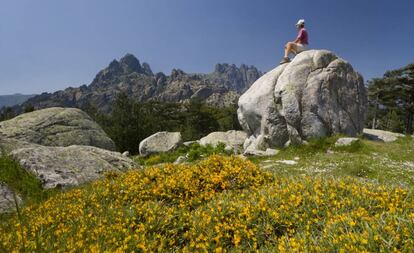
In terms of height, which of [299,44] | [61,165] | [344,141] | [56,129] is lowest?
[61,165]

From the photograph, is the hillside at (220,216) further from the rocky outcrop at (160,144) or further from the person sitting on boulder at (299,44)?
the rocky outcrop at (160,144)

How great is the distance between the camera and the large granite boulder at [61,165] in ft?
42.4

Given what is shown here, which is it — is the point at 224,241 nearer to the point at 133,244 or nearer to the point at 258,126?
the point at 133,244

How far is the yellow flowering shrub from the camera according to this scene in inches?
221

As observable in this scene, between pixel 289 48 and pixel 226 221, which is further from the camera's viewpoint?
pixel 289 48

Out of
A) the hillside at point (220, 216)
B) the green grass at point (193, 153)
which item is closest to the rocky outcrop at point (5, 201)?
the hillside at point (220, 216)

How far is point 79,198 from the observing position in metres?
9.62

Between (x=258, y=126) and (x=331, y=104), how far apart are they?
600 cm

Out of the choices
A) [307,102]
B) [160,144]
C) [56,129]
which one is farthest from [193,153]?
[56,129]

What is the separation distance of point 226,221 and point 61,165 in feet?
30.5

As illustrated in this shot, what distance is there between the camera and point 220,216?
7.68 m

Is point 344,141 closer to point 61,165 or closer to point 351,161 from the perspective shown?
point 351,161

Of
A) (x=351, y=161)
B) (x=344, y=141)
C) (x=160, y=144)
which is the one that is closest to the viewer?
(x=351, y=161)

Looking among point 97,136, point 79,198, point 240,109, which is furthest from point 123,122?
point 79,198
